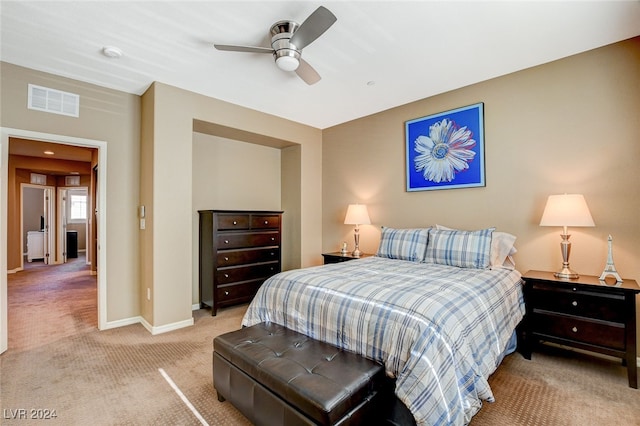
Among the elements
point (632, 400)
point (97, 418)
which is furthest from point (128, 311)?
point (632, 400)

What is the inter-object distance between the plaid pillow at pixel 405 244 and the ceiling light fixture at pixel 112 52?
3164 mm

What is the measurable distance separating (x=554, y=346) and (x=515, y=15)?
284 centimetres

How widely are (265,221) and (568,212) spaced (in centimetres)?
327

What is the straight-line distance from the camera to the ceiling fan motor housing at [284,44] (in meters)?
2.24

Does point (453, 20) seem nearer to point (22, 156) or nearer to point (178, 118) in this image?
point (178, 118)

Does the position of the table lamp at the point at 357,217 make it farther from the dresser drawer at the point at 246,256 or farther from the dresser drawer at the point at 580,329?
the dresser drawer at the point at 580,329

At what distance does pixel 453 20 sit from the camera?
226cm

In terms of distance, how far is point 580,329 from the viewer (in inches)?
91.9

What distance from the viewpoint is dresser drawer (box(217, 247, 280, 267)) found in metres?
3.77

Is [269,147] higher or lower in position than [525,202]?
higher

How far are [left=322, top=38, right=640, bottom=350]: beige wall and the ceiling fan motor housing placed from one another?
205 centimetres

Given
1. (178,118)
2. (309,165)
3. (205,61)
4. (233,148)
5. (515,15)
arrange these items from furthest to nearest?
(309,165) < (233,148) < (178,118) < (205,61) < (515,15)

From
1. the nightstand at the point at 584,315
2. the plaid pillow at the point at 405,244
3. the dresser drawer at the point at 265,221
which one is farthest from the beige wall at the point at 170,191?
the nightstand at the point at 584,315

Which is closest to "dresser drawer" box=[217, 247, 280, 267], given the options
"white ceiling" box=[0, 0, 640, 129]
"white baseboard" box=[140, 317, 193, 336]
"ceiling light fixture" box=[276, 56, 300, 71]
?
"white baseboard" box=[140, 317, 193, 336]
